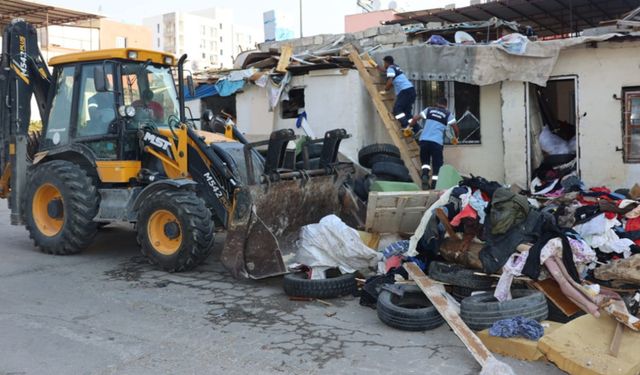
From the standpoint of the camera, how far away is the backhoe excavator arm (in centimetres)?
842

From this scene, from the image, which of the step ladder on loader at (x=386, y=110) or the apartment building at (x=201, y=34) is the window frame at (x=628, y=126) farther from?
the apartment building at (x=201, y=34)

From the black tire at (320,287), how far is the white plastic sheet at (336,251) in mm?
341

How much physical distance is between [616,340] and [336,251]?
2934 mm

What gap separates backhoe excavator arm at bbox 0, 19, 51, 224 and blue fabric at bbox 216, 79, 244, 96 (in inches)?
181

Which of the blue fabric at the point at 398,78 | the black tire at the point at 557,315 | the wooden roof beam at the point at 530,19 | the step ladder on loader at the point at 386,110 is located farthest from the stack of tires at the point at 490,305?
the wooden roof beam at the point at 530,19

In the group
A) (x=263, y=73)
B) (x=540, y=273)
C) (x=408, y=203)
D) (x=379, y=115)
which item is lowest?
(x=540, y=273)

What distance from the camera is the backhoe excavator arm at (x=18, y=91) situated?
842 centimetres

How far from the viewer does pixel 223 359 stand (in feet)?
14.7

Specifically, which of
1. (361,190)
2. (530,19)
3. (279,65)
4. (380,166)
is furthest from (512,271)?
(530,19)

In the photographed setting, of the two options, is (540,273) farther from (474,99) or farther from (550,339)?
(474,99)

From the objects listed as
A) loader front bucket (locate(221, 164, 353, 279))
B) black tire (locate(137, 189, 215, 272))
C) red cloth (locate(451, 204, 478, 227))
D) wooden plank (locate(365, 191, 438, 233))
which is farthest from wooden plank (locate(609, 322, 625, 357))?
black tire (locate(137, 189, 215, 272))

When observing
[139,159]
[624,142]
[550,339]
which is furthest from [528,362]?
[624,142]

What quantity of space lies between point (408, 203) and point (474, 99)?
4.59m

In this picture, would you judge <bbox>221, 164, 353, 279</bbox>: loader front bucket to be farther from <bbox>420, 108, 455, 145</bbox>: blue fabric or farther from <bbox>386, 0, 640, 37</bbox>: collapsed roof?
<bbox>386, 0, 640, 37</bbox>: collapsed roof
